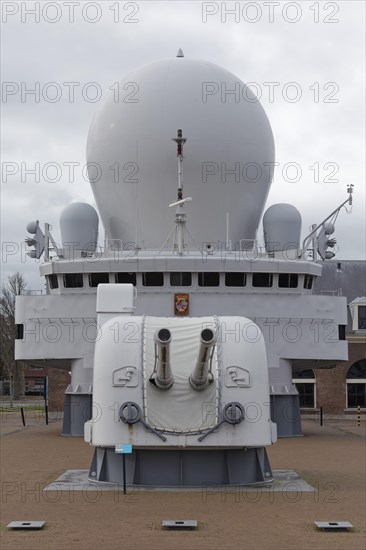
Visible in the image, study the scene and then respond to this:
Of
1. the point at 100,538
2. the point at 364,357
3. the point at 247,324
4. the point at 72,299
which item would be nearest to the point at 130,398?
the point at 247,324

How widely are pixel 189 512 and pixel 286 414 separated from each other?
18464 mm

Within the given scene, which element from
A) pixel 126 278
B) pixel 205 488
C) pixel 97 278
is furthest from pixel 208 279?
pixel 205 488

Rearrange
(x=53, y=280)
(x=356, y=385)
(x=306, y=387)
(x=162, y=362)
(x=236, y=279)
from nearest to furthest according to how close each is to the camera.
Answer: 1. (x=162, y=362)
2. (x=236, y=279)
3. (x=53, y=280)
4. (x=306, y=387)
5. (x=356, y=385)

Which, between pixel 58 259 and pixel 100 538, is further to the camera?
pixel 58 259

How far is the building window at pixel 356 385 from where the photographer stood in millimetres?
57034

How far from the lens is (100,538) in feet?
48.6

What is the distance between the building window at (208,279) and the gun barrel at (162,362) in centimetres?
1449

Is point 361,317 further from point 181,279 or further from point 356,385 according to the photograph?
point 181,279

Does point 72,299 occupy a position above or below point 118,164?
below

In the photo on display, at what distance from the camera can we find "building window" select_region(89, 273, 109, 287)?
115 ft

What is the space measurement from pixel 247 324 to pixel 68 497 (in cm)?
565

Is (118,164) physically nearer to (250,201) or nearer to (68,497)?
(250,201)

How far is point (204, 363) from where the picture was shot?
762 inches

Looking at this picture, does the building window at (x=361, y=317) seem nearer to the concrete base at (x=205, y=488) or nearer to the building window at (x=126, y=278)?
the building window at (x=126, y=278)
